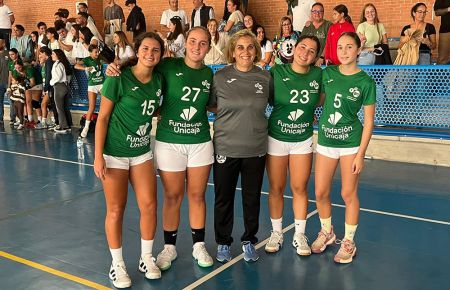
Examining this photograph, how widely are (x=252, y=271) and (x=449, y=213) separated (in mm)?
2869

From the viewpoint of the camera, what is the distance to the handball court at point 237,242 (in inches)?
166

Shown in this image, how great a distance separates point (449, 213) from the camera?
5914mm

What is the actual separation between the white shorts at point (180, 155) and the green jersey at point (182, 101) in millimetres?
44

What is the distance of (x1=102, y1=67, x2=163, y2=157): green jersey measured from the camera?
12.5 ft

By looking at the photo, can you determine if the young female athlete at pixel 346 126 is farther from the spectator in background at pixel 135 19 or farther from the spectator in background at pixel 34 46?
the spectator in background at pixel 34 46

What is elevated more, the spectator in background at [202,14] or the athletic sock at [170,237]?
the spectator in background at [202,14]

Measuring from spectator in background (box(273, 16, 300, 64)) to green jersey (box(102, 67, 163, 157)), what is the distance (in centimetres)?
592

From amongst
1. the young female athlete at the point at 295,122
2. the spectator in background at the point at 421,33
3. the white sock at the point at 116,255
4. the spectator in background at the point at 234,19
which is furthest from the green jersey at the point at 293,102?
the spectator in background at the point at 234,19

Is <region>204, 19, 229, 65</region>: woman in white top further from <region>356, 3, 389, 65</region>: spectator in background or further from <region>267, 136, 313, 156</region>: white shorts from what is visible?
<region>267, 136, 313, 156</region>: white shorts

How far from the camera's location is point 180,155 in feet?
13.7

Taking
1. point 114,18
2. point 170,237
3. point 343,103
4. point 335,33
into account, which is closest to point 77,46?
point 114,18

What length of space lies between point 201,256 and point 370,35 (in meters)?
6.70

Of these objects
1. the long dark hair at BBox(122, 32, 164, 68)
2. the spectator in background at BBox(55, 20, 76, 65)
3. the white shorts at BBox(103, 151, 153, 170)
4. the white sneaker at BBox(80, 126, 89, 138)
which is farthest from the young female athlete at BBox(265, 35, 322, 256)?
the spectator in background at BBox(55, 20, 76, 65)

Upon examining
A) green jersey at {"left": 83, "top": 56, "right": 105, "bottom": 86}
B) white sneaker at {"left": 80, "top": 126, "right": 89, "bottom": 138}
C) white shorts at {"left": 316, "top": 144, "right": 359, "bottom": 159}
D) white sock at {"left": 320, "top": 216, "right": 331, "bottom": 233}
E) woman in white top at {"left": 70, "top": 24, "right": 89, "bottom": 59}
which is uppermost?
woman in white top at {"left": 70, "top": 24, "right": 89, "bottom": 59}
